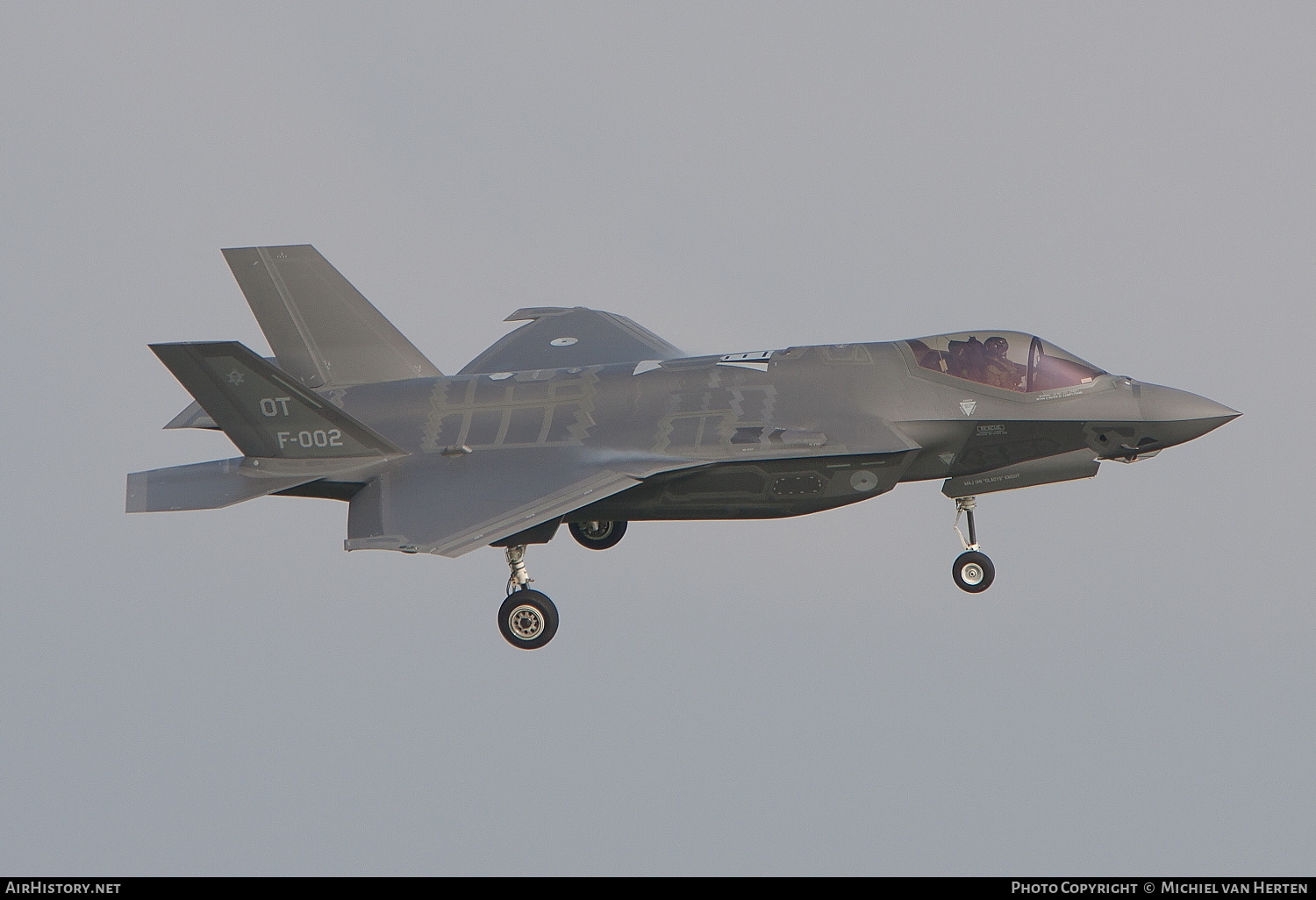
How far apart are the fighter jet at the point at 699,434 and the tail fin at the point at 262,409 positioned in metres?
0.02

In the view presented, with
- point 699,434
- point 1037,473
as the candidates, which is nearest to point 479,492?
point 699,434

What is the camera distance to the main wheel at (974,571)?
21.7 meters

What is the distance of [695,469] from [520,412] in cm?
255

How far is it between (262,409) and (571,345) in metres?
5.92

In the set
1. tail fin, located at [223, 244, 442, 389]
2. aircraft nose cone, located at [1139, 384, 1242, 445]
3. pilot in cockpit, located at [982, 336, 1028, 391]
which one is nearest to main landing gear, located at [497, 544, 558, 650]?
tail fin, located at [223, 244, 442, 389]

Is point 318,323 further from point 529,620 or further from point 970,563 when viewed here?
point 970,563

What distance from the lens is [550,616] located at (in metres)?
20.6

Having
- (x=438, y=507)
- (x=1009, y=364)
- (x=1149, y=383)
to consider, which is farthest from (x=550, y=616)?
(x=1149, y=383)

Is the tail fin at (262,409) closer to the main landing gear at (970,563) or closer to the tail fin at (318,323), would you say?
the tail fin at (318,323)

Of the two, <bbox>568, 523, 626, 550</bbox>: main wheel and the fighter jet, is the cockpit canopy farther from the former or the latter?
<bbox>568, 523, 626, 550</bbox>: main wheel

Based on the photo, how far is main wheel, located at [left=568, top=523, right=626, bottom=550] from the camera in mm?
23891

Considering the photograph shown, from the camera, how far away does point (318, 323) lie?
78.0ft

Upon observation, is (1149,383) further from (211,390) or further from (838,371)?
(211,390)

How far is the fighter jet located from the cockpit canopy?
0.07ft
